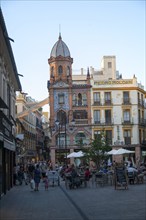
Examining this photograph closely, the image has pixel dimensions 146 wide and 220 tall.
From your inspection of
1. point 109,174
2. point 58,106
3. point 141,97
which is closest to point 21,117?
point 58,106

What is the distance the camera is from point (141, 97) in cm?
6844

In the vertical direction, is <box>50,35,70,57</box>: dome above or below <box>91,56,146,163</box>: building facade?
above

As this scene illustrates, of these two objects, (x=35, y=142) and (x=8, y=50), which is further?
(x=35, y=142)

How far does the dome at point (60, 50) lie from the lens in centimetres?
6856

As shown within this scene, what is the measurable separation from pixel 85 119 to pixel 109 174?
120 ft

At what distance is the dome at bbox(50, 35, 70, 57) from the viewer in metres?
68.6

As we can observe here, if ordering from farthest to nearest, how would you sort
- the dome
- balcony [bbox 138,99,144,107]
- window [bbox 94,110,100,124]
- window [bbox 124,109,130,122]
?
the dome
balcony [bbox 138,99,144,107]
window [bbox 124,109,130,122]
window [bbox 94,110,100,124]

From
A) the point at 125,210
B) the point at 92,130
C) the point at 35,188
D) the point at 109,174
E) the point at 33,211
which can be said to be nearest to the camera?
the point at 125,210

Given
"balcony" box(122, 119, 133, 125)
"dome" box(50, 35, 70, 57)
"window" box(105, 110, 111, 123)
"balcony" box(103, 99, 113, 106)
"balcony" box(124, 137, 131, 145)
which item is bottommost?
"balcony" box(124, 137, 131, 145)

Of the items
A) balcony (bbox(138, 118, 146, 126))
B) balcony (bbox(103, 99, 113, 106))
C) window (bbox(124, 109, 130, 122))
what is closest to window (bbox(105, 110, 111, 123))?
balcony (bbox(103, 99, 113, 106))

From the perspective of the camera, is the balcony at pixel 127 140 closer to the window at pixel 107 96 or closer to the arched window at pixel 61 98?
the window at pixel 107 96

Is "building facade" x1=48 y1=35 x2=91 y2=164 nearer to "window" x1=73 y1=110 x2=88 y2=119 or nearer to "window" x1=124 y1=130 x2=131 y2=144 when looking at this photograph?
"window" x1=73 y1=110 x2=88 y2=119

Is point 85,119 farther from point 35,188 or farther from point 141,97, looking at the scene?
point 35,188

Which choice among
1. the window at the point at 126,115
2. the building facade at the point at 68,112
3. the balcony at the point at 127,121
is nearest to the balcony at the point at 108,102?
the building facade at the point at 68,112
